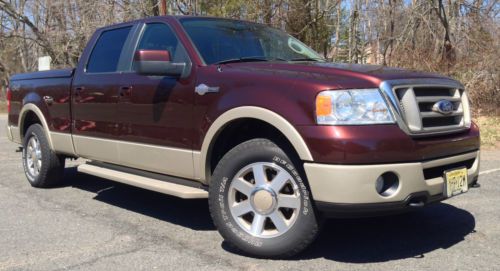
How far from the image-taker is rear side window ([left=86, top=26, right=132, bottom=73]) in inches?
227

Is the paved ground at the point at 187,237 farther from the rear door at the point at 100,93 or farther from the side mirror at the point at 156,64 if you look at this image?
the side mirror at the point at 156,64

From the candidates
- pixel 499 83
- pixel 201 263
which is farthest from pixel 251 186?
pixel 499 83

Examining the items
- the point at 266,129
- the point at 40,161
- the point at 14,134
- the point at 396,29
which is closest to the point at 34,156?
the point at 40,161

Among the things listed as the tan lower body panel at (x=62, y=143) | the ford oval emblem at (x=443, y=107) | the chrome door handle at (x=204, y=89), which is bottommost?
the tan lower body panel at (x=62, y=143)

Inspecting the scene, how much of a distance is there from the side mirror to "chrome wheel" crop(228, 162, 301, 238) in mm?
1121

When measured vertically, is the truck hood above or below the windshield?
below

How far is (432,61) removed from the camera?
15.0 m

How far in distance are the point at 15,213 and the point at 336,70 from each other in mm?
3728

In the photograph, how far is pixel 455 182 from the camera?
4.11 metres

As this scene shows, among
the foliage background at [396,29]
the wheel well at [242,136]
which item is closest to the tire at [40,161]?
the wheel well at [242,136]

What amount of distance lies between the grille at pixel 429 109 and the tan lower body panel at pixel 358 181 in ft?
0.99

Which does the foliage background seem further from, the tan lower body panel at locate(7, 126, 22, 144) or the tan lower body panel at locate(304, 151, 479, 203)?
the tan lower body panel at locate(304, 151, 479, 203)

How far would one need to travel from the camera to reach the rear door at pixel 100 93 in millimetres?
5520

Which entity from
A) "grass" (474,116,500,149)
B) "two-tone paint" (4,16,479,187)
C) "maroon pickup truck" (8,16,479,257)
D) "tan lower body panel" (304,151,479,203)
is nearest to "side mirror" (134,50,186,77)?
"maroon pickup truck" (8,16,479,257)
